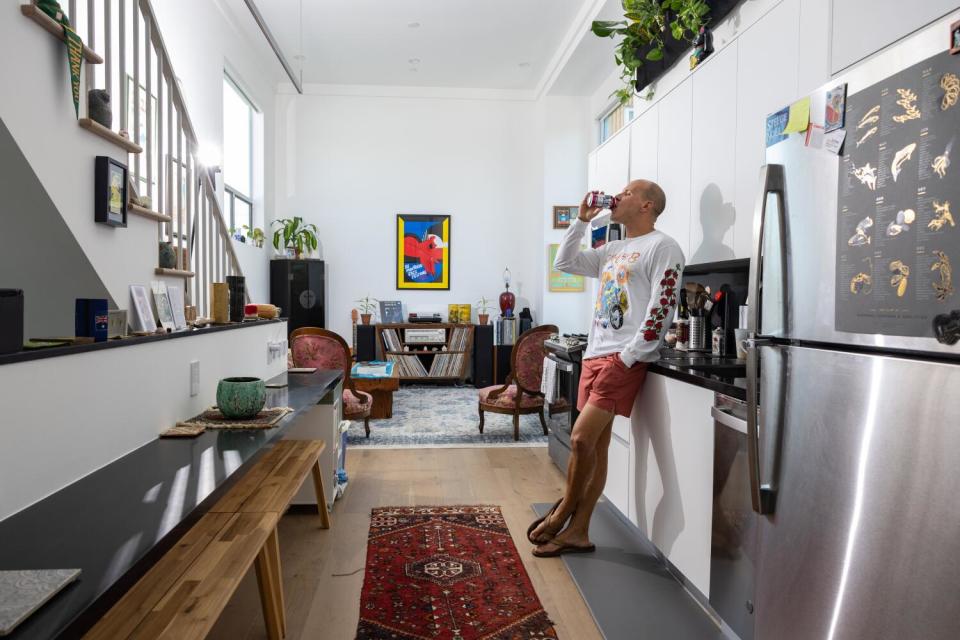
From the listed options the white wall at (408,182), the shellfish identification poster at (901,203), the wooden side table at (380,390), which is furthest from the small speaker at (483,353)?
the shellfish identification poster at (901,203)

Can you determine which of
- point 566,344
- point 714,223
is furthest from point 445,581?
point 714,223

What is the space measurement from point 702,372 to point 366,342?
572 cm

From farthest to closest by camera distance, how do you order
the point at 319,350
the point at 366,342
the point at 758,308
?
the point at 366,342 → the point at 319,350 → the point at 758,308

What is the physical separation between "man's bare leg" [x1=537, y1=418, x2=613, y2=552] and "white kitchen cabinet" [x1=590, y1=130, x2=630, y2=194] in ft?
5.89

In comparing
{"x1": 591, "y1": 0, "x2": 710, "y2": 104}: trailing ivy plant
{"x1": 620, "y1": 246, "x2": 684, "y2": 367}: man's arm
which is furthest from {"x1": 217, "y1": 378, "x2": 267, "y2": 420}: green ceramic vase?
{"x1": 591, "y1": 0, "x2": 710, "y2": 104}: trailing ivy plant

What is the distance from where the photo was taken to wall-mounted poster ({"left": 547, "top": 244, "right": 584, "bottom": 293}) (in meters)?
7.33

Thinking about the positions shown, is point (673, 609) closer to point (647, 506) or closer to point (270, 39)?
point (647, 506)

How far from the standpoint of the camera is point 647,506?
2609mm

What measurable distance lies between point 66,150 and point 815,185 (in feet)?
6.69

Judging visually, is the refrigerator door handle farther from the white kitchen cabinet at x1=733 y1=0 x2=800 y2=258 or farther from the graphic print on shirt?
the graphic print on shirt

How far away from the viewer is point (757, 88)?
94.2 inches

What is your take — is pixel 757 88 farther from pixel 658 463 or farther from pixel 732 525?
pixel 732 525

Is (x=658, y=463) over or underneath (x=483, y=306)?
underneath

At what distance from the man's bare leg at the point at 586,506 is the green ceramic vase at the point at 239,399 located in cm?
142
